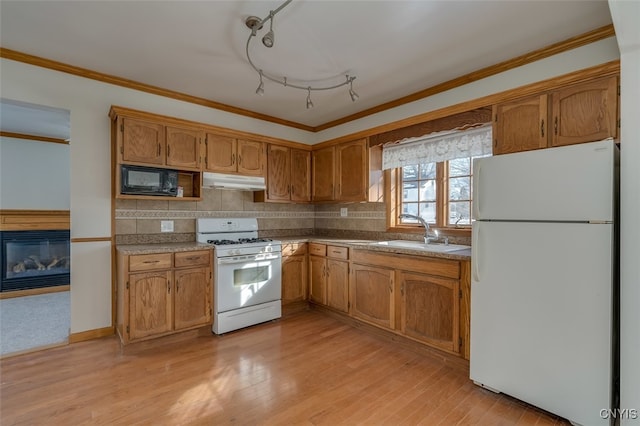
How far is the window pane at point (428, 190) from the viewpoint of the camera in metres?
3.31

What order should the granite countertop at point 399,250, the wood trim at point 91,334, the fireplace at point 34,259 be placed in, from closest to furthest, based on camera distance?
the granite countertop at point 399,250
the wood trim at point 91,334
the fireplace at point 34,259

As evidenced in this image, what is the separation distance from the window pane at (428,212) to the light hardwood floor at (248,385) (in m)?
1.34

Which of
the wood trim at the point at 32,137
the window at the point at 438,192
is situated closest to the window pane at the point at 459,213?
the window at the point at 438,192

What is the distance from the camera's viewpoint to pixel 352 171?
3756 millimetres

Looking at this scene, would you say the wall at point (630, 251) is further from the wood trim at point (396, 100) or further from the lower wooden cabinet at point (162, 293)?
the lower wooden cabinet at point (162, 293)

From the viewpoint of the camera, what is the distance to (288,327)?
3.29 metres

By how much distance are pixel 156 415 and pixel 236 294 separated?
1.37 meters

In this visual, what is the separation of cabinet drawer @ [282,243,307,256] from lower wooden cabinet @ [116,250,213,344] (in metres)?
0.90

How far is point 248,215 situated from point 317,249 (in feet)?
3.38

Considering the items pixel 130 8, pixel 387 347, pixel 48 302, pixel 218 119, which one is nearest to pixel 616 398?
pixel 387 347

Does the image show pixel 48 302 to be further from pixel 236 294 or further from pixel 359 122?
pixel 359 122

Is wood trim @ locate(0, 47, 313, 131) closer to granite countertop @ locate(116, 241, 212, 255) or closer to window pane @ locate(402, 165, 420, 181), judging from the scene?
granite countertop @ locate(116, 241, 212, 255)

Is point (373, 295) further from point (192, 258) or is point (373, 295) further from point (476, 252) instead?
point (192, 258)

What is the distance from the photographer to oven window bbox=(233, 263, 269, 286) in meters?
3.21
